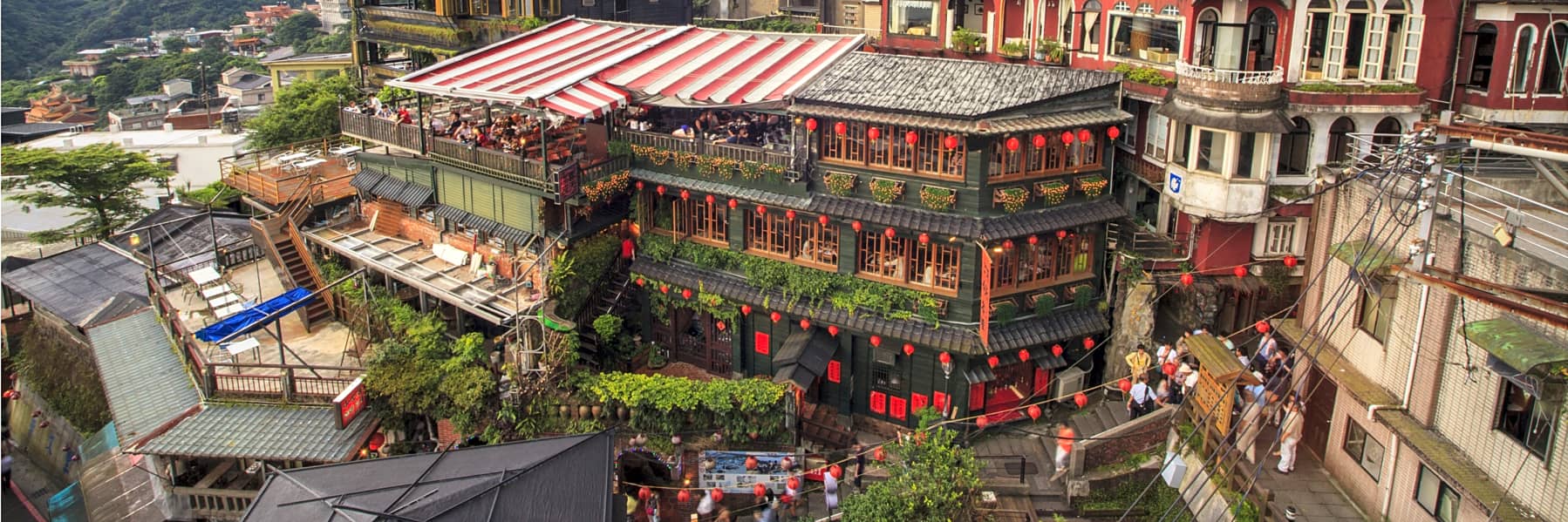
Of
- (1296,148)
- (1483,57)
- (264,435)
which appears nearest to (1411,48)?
(1483,57)

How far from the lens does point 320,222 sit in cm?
4212

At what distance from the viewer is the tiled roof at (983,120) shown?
29.8 m

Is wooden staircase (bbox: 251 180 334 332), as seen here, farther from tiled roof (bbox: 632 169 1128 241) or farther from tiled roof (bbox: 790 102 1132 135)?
tiled roof (bbox: 790 102 1132 135)

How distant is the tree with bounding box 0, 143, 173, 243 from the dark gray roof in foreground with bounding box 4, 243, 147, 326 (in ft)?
20.7

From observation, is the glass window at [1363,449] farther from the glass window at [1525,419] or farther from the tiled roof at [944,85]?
the tiled roof at [944,85]

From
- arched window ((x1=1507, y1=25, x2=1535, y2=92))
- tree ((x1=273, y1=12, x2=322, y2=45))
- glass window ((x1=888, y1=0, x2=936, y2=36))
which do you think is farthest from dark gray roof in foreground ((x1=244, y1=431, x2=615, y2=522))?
tree ((x1=273, y1=12, x2=322, y2=45))

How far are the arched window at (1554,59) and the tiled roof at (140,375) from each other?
3863 cm

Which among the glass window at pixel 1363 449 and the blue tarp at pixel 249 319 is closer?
the glass window at pixel 1363 449

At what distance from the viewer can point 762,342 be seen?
116 feet

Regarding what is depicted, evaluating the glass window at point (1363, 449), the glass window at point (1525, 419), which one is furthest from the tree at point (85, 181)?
the glass window at point (1525, 419)

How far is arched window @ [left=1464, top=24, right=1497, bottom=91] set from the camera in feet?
94.3

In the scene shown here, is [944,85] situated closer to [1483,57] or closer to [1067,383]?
[1067,383]

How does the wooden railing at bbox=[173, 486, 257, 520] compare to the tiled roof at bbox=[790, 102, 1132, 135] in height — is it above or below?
below

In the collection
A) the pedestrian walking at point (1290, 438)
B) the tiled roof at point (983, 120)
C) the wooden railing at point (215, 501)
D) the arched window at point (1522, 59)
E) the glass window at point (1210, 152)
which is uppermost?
the arched window at point (1522, 59)
